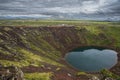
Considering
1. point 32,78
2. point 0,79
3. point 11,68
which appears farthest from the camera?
point 32,78

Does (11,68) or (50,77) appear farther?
(50,77)

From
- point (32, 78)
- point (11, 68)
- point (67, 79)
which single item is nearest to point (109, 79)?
point (67, 79)

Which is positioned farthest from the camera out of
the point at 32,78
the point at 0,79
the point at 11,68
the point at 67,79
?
the point at 67,79

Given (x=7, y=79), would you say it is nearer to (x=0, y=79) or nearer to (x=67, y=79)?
(x=0, y=79)

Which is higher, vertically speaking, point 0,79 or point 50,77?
point 0,79

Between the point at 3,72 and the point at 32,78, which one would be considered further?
the point at 32,78

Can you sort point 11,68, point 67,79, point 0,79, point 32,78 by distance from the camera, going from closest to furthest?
point 0,79
point 11,68
point 32,78
point 67,79

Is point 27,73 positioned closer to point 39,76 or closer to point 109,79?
point 39,76

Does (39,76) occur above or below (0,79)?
below

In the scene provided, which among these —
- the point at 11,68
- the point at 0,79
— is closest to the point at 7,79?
the point at 0,79
